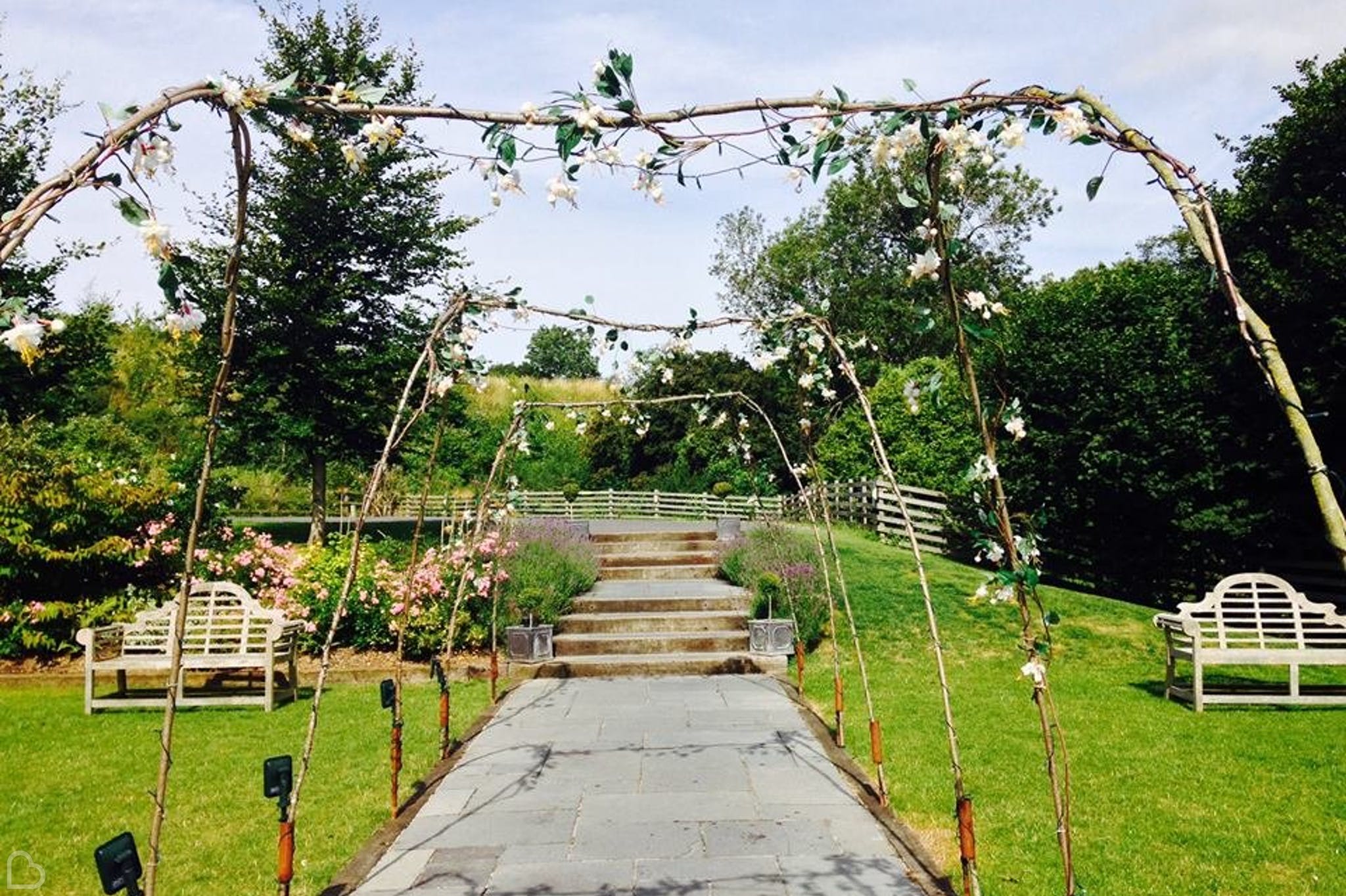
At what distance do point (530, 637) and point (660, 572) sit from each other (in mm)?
4972

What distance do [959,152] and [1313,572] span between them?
15878 mm

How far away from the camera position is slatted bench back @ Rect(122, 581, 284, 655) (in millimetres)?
8578

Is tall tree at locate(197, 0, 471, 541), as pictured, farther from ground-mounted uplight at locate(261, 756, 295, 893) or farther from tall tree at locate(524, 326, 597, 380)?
tall tree at locate(524, 326, 597, 380)

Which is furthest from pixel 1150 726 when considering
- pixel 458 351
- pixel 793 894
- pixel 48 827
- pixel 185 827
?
pixel 48 827

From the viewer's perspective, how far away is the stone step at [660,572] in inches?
585

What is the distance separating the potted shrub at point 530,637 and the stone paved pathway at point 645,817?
1936 millimetres

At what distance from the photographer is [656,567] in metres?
15.1

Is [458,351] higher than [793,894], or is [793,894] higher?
[458,351]

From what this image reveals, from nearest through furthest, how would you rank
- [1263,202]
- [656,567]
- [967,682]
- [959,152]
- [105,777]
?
[959,152]
[105,777]
[967,682]
[1263,202]
[656,567]

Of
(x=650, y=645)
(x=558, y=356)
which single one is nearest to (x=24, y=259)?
(x=650, y=645)

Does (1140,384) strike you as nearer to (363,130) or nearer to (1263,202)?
(1263,202)

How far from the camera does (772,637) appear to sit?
1034 cm

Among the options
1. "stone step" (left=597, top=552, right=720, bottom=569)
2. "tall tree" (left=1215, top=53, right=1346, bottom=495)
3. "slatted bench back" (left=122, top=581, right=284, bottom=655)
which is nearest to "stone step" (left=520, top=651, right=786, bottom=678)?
"slatted bench back" (left=122, top=581, right=284, bottom=655)

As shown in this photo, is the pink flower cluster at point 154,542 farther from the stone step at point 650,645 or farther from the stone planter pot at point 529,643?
the stone step at point 650,645
